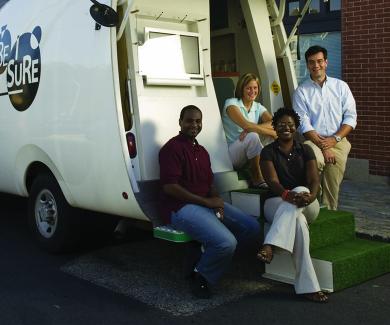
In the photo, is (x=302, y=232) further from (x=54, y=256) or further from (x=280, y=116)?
(x=54, y=256)

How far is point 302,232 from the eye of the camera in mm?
4863

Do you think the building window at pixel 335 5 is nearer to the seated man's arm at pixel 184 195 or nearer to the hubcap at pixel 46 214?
the hubcap at pixel 46 214

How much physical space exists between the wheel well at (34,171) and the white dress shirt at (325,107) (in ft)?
8.35

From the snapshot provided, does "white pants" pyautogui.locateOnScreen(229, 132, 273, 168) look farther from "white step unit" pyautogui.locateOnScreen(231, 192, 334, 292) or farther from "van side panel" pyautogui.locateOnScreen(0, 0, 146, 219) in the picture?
"van side panel" pyautogui.locateOnScreen(0, 0, 146, 219)

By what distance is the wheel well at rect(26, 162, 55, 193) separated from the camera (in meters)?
6.32

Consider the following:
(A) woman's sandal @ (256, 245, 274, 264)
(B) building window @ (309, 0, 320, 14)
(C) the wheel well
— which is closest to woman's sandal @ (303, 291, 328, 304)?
(A) woman's sandal @ (256, 245, 274, 264)

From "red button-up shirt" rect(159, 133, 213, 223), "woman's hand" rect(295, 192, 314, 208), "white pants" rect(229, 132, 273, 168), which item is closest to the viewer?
"woman's hand" rect(295, 192, 314, 208)

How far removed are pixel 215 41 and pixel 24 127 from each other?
2.45m

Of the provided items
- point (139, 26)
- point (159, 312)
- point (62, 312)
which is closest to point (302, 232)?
point (159, 312)

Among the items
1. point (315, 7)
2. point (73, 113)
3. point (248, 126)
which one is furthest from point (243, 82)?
point (315, 7)

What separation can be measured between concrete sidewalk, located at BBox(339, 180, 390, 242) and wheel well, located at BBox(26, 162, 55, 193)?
10.6ft

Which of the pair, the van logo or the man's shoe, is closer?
the man's shoe

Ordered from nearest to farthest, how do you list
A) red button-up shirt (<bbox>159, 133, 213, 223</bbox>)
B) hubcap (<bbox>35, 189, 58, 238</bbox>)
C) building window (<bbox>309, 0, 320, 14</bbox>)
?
red button-up shirt (<bbox>159, 133, 213, 223</bbox>) < hubcap (<bbox>35, 189, 58, 238</bbox>) < building window (<bbox>309, 0, 320, 14</bbox>)

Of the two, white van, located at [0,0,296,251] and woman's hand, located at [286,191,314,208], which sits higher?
white van, located at [0,0,296,251]
